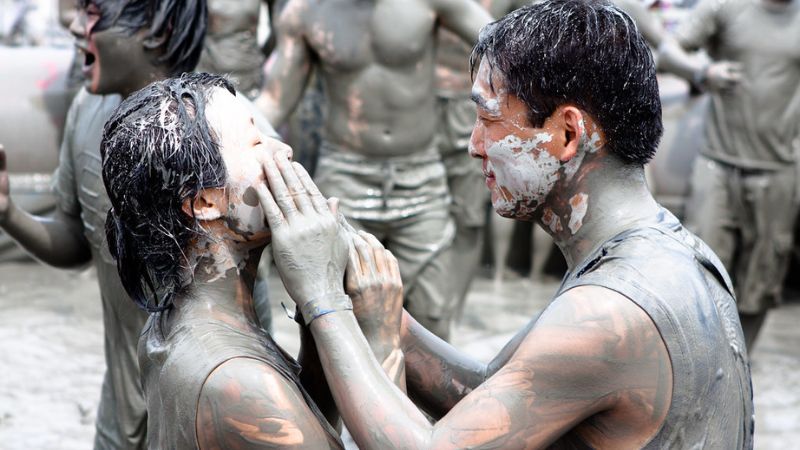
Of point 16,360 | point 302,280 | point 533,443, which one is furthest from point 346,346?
point 16,360

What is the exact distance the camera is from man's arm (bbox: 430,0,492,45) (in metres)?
4.90

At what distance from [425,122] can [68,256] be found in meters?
2.09

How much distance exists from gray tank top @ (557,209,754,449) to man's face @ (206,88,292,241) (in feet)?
2.05

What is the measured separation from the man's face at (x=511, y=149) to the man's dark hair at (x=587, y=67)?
0.03 meters

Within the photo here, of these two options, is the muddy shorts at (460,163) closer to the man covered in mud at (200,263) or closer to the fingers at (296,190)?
the man covered in mud at (200,263)

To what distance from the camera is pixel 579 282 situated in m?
2.07

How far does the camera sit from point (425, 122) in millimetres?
5164

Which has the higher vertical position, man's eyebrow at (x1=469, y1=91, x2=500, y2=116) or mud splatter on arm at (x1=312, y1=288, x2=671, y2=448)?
man's eyebrow at (x1=469, y1=91, x2=500, y2=116)

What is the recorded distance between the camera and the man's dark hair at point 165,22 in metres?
3.40

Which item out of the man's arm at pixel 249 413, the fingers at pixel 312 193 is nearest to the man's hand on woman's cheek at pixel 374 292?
the fingers at pixel 312 193

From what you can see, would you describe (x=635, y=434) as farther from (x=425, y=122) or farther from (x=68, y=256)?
(x=425, y=122)

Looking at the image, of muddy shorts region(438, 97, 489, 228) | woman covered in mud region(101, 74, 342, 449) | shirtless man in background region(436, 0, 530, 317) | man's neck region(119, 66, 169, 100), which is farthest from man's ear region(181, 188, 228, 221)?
muddy shorts region(438, 97, 489, 228)

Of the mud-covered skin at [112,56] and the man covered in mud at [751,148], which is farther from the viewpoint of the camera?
the man covered in mud at [751,148]

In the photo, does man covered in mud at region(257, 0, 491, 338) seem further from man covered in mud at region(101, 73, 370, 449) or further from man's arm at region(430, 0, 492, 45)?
man covered in mud at region(101, 73, 370, 449)
